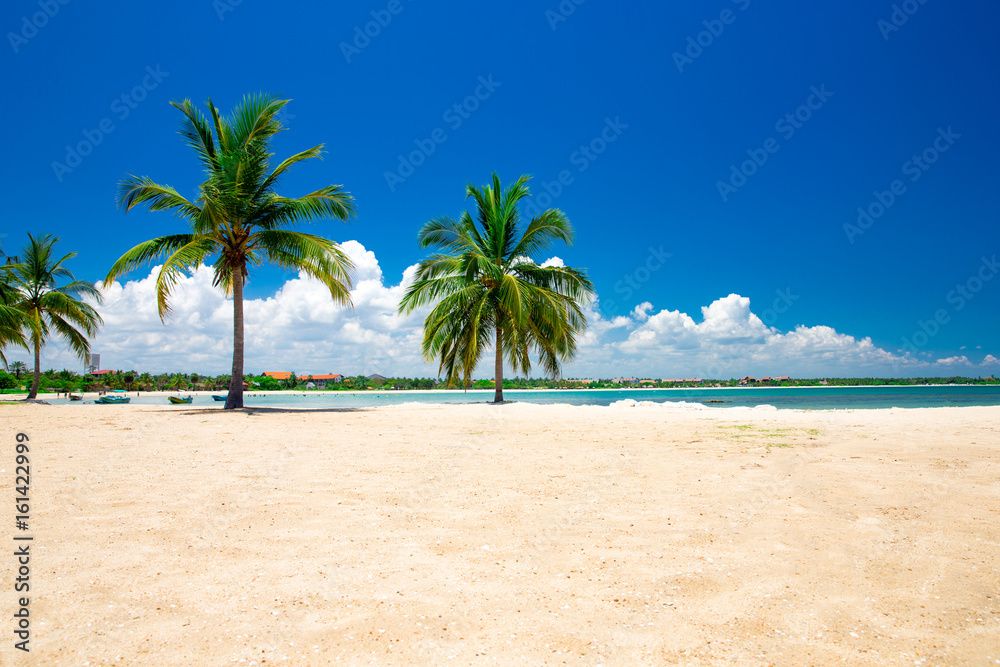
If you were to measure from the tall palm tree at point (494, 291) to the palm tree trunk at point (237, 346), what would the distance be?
4.87 m

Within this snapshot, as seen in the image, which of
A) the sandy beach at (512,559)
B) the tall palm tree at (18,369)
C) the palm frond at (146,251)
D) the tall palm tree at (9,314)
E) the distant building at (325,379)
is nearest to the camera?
the sandy beach at (512,559)

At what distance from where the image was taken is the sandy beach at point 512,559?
79.0 inches

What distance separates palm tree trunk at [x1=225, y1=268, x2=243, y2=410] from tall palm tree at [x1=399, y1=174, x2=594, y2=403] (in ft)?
16.0

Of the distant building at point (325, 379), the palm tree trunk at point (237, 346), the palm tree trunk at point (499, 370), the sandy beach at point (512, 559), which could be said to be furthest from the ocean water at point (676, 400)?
the distant building at point (325, 379)

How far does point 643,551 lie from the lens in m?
2.93

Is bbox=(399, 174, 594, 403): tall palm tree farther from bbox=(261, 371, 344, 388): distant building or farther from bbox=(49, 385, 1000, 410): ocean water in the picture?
bbox=(261, 371, 344, 388): distant building

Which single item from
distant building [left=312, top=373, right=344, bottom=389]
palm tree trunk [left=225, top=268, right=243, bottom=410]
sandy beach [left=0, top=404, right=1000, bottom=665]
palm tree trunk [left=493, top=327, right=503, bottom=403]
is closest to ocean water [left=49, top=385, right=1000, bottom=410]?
palm tree trunk [left=225, top=268, right=243, bottom=410]

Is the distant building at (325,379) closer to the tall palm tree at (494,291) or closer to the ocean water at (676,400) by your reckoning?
the ocean water at (676,400)

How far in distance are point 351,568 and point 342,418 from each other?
868 centimetres

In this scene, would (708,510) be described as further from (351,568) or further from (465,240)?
(465,240)

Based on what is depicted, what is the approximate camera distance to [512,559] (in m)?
2.82

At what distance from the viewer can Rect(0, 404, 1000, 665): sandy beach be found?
6.59 feet

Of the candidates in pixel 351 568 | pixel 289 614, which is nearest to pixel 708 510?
pixel 351 568

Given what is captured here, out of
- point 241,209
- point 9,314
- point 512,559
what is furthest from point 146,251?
point 512,559
